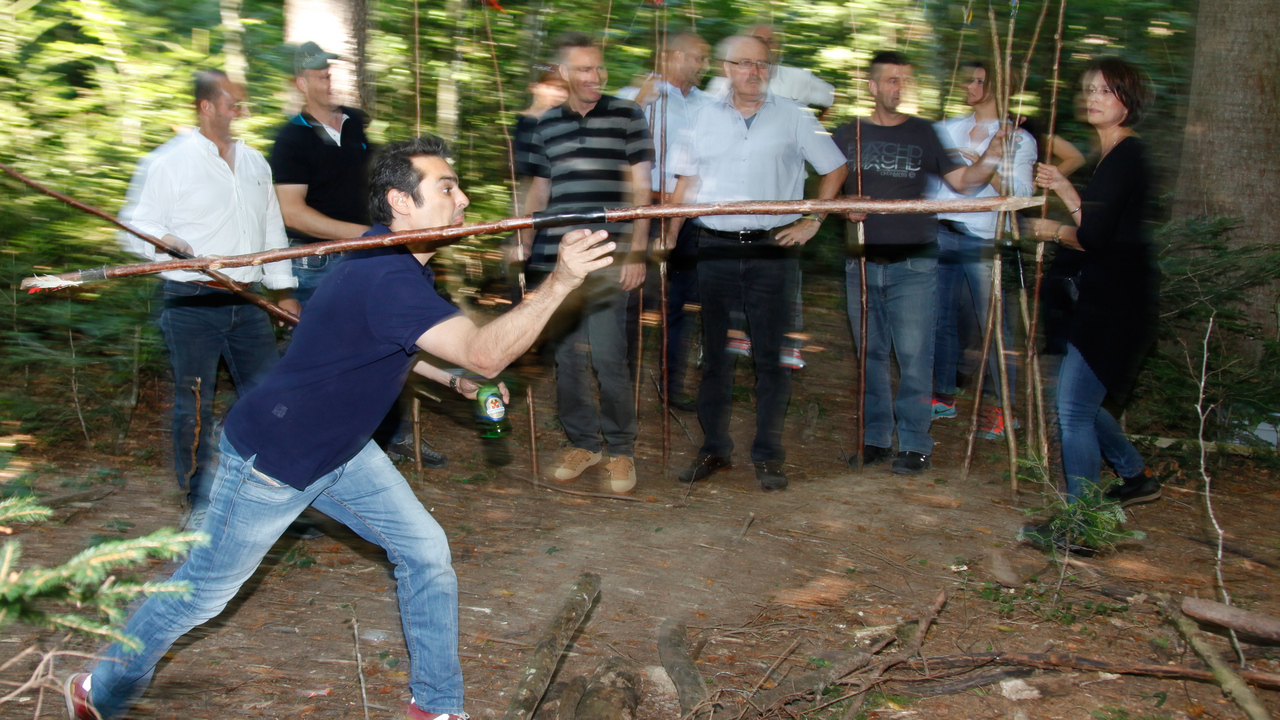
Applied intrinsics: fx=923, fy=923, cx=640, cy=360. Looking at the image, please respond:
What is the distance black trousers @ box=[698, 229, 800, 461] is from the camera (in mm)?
5074

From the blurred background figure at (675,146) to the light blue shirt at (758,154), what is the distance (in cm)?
18

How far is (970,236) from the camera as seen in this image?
574cm

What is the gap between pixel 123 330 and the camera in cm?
556

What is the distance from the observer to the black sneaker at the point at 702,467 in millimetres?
5254

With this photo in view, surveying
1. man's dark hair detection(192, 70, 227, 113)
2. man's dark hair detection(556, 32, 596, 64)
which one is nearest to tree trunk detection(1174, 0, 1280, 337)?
man's dark hair detection(556, 32, 596, 64)

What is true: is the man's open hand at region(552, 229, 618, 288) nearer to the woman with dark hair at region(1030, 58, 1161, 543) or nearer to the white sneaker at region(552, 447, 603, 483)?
the woman with dark hair at region(1030, 58, 1161, 543)

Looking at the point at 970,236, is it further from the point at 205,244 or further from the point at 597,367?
the point at 205,244

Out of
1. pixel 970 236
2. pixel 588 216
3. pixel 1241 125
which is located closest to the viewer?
pixel 588 216

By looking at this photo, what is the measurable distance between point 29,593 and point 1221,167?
6.91 meters

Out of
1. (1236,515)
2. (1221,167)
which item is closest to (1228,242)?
(1221,167)

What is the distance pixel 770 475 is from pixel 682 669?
217 cm

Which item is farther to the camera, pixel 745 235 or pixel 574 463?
pixel 574 463

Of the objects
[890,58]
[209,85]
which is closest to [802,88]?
[890,58]

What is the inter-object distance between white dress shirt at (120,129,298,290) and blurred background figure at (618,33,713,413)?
2.03 metres
